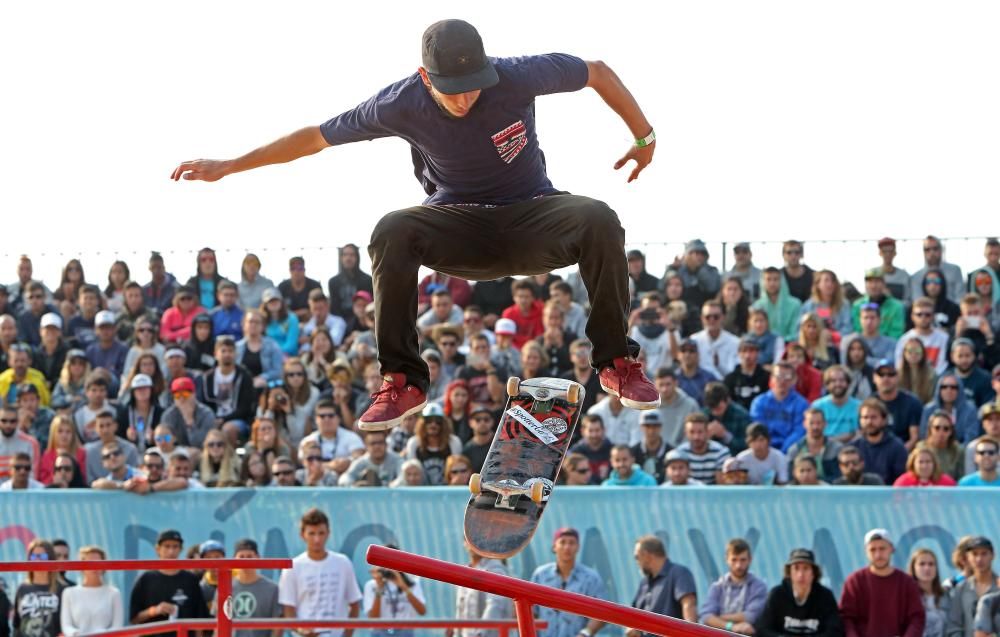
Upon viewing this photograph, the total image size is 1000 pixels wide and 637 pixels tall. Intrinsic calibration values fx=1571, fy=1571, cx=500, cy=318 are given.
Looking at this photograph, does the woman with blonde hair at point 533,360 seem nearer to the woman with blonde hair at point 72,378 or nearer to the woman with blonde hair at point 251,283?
the woman with blonde hair at point 251,283

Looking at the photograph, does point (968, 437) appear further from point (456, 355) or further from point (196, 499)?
point (196, 499)

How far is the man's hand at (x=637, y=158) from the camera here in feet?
22.2

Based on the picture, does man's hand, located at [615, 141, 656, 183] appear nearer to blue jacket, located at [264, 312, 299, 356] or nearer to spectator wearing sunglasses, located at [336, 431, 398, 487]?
spectator wearing sunglasses, located at [336, 431, 398, 487]

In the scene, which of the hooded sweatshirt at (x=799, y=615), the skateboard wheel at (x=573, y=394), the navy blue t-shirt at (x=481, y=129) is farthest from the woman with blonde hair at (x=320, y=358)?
the navy blue t-shirt at (x=481, y=129)

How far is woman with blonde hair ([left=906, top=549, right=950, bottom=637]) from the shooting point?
9773mm

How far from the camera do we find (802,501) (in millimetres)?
Answer: 10508

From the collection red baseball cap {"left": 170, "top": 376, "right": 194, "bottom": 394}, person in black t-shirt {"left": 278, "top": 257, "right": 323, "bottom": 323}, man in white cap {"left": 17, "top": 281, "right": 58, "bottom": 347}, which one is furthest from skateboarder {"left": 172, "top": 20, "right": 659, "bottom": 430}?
man in white cap {"left": 17, "top": 281, "right": 58, "bottom": 347}

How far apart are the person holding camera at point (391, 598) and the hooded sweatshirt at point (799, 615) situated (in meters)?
2.26

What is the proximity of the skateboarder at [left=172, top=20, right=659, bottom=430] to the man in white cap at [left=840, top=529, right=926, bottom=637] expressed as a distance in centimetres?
398

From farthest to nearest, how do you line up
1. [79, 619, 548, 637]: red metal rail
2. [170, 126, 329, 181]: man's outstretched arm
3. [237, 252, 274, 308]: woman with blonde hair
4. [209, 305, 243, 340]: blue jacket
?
1. [237, 252, 274, 308]: woman with blonde hair
2. [209, 305, 243, 340]: blue jacket
3. [79, 619, 548, 637]: red metal rail
4. [170, 126, 329, 181]: man's outstretched arm

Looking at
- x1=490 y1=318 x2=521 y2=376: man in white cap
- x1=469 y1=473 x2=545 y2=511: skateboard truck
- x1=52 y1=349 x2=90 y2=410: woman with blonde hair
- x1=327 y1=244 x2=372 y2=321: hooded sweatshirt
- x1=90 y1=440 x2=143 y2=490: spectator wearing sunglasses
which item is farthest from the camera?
x1=327 y1=244 x2=372 y2=321: hooded sweatshirt

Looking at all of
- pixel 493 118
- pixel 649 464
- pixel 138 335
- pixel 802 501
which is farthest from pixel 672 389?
pixel 493 118

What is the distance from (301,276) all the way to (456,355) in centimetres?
244

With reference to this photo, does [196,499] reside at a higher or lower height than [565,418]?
lower
